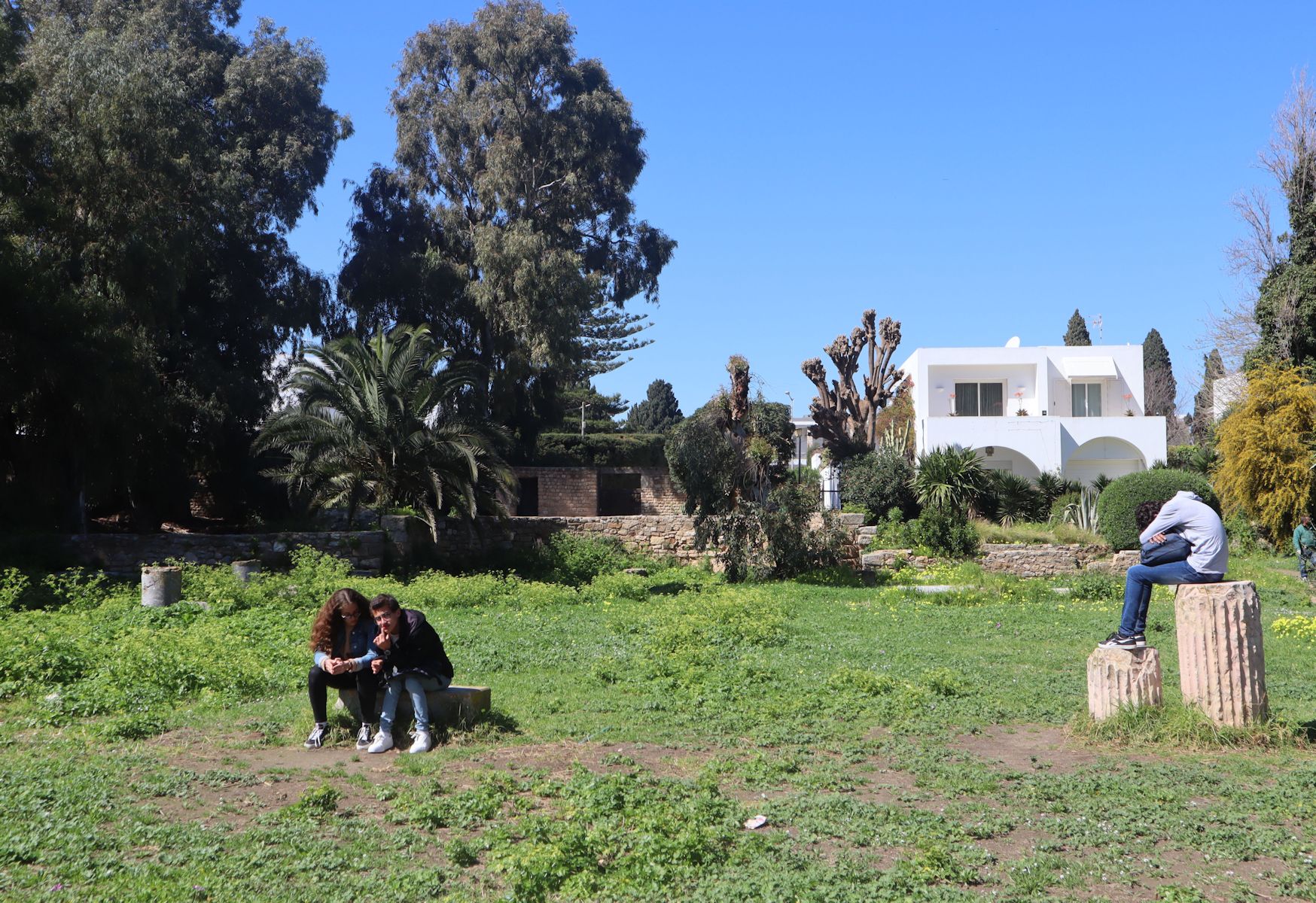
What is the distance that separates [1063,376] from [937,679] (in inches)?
1207

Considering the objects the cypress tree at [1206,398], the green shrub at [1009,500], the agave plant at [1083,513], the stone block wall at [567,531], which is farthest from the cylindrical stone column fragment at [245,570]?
the cypress tree at [1206,398]

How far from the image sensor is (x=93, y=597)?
1412cm

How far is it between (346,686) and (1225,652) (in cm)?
599

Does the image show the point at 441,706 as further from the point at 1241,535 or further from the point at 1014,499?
the point at 1014,499

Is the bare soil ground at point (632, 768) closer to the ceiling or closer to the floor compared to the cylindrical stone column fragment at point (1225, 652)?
closer to the floor

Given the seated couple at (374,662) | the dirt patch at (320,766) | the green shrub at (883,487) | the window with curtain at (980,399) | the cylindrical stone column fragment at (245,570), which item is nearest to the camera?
the dirt patch at (320,766)

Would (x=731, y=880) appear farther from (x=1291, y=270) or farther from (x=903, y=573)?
(x=1291, y=270)

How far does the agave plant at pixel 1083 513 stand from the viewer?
27.2 m

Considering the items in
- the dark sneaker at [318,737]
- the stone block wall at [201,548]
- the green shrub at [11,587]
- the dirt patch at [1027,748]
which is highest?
the stone block wall at [201,548]

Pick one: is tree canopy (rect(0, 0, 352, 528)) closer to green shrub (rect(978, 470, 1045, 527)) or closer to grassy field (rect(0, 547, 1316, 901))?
grassy field (rect(0, 547, 1316, 901))

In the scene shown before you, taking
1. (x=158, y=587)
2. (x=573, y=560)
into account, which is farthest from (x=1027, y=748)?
(x=573, y=560)

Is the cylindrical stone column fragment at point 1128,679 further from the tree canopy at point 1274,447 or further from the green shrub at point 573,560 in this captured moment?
the tree canopy at point 1274,447

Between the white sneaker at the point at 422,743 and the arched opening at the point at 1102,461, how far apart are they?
31.5m

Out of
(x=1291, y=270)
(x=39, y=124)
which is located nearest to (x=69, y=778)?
(x=39, y=124)
